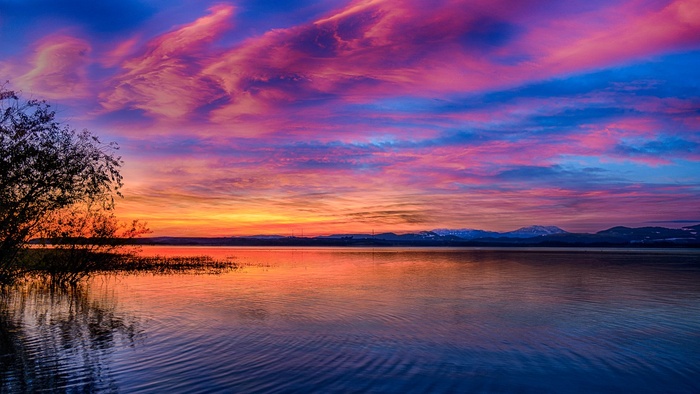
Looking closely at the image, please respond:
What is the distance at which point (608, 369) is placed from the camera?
17297 mm

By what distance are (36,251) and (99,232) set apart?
5450 millimetres

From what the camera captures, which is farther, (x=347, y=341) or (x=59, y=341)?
(x=347, y=341)

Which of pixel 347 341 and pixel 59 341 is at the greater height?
pixel 59 341

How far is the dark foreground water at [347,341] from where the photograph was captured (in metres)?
15.0

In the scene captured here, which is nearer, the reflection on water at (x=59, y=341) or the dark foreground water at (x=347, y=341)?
the reflection on water at (x=59, y=341)

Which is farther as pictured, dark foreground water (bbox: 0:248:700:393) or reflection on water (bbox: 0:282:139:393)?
dark foreground water (bbox: 0:248:700:393)

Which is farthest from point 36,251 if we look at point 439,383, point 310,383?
point 439,383

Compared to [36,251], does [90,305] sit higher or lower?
lower

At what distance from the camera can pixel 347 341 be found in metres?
20.9

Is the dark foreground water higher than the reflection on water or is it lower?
lower

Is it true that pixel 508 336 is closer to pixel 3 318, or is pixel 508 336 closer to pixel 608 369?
pixel 608 369

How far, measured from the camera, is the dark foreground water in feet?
49.3

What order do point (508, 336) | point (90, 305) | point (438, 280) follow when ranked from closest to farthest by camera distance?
point (508, 336) < point (90, 305) < point (438, 280)

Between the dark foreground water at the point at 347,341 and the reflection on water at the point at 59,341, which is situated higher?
the reflection on water at the point at 59,341
